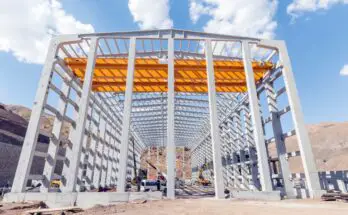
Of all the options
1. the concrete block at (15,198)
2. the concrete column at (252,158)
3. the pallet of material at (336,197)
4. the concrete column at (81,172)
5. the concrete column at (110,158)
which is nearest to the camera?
the pallet of material at (336,197)

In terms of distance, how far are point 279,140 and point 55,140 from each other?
→ 14279 millimetres

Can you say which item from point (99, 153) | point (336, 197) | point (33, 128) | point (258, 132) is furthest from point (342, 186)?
point (99, 153)

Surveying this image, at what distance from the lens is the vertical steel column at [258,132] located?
10461 mm

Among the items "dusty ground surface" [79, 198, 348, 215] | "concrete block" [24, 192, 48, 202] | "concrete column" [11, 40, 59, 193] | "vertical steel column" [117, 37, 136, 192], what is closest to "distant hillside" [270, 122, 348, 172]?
"dusty ground surface" [79, 198, 348, 215]

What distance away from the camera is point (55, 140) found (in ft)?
44.5

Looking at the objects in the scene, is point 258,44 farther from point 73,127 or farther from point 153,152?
point 153,152

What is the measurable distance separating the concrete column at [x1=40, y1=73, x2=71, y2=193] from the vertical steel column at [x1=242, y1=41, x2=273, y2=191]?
1207cm

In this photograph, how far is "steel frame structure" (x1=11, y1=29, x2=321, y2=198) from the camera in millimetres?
10672

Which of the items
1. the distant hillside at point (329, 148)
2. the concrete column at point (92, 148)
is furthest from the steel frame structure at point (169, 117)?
the distant hillside at point (329, 148)

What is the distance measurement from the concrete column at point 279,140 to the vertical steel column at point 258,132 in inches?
74.8

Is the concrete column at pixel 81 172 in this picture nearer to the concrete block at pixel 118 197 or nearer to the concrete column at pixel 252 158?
the concrete block at pixel 118 197

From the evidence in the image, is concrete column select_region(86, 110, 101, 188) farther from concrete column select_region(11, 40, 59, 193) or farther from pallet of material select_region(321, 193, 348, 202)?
pallet of material select_region(321, 193, 348, 202)

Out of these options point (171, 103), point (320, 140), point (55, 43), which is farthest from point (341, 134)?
point (55, 43)

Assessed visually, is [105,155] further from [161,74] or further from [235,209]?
[235,209]
